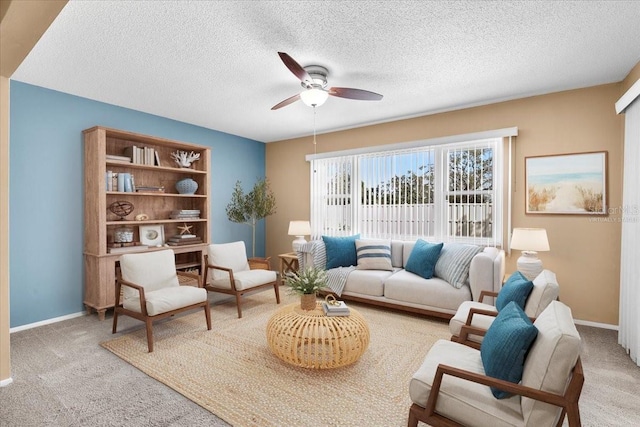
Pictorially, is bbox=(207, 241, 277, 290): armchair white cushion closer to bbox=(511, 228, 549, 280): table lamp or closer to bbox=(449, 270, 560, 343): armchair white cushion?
bbox=(449, 270, 560, 343): armchair white cushion

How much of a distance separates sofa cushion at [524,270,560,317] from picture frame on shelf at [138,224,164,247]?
451 centimetres

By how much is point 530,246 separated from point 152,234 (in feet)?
15.9

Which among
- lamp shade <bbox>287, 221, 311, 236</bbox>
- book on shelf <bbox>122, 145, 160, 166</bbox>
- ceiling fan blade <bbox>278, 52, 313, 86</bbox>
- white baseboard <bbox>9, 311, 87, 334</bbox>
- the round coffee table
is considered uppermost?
ceiling fan blade <bbox>278, 52, 313, 86</bbox>

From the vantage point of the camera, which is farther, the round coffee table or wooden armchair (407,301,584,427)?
the round coffee table

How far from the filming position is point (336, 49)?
2.77 metres

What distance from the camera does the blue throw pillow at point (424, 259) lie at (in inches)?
156

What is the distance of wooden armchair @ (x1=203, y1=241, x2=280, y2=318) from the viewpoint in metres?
3.93

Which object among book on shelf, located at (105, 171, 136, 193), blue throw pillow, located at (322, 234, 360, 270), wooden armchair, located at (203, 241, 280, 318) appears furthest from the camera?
blue throw pillow, located at (322, 234, 360, 270)

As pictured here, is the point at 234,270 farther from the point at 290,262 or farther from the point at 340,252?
the point at 340,252

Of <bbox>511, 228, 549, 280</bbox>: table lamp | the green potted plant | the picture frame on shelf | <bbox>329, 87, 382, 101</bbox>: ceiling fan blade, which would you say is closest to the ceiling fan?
<bbox>329, 87, 382, 101</bbox>: ceiling fan blade

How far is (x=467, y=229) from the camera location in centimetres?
438

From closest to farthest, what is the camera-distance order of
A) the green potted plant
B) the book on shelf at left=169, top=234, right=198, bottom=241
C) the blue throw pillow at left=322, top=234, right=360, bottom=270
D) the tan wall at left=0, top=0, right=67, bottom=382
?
the tan wall at left=0, top=0, right=67, bottom=382, the green potted plant, the blue throw pillow at left=322, top=234, right=360, bottom=270, the book on shelf at left=169, top=234, right=198, bottom=241

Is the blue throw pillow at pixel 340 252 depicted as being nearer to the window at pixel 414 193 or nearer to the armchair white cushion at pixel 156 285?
the window at pixel 414 193

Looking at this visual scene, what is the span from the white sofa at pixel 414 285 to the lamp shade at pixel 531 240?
0.24 m
